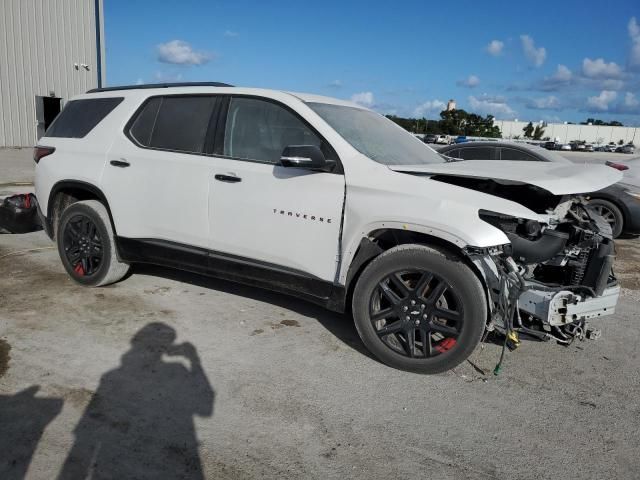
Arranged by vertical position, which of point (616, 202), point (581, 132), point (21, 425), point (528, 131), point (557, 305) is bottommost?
point (21, 425)

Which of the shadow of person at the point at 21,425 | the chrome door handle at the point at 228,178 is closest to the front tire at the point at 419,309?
the chrome door handle at the point at 228,178

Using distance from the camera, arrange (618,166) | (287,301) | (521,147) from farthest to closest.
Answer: (521,147), (618,166), (287,301)

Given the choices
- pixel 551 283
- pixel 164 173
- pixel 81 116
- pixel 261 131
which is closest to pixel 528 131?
pixel 551 283

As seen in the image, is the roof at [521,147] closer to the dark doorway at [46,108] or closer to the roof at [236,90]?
the roof at [236,90]

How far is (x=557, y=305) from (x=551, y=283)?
1.68ft

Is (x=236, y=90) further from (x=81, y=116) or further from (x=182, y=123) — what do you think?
(x=81, y=116)

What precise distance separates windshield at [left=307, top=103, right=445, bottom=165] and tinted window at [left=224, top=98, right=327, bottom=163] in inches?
8.3

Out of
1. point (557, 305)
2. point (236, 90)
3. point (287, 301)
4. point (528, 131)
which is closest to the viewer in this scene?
point (557, 305)

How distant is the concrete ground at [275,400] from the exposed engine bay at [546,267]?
45 cm

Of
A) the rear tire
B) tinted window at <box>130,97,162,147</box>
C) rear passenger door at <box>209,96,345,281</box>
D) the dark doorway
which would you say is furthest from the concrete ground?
the dark doorway

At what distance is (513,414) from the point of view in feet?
10.2

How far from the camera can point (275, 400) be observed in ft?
10.3

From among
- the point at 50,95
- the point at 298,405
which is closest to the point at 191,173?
the point at 298,405

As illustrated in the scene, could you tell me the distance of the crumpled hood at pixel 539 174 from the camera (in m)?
3.32
